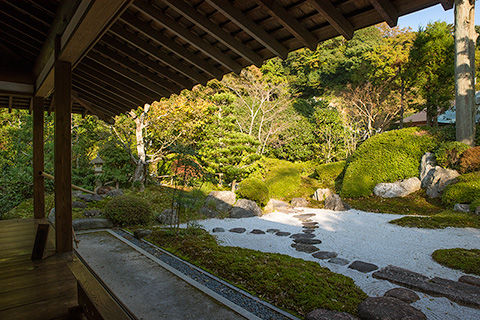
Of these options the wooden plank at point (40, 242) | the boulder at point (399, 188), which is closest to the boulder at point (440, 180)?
the boulder at point (399, 188)

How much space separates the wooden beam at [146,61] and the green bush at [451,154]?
331 inches

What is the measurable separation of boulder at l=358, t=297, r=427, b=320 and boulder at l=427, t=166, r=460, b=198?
668 cm

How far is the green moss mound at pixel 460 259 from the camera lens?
3.92 m

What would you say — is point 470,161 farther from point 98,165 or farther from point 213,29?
point 98,165

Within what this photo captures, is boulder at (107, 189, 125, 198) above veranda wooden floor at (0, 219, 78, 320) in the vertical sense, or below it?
below

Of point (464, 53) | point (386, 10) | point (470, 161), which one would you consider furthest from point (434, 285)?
point (464, 53)

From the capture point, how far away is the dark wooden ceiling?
1.66 meters

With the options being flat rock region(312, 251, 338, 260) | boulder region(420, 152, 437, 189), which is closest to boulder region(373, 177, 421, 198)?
boulder region(420, 152, 437, 189)

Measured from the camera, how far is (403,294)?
3.07 metres

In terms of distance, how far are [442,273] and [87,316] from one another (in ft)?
14.0

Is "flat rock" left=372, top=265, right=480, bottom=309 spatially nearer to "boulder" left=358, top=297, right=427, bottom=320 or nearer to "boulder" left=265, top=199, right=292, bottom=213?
"boulder" left=358, top=297, right=427, bottom=320

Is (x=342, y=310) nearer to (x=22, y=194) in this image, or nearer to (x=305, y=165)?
(x=22, y=194)

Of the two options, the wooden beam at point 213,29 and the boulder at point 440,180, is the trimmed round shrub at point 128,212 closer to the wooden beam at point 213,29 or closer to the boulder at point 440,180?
the wooden beam at point 213,29

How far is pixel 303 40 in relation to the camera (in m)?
1.83
